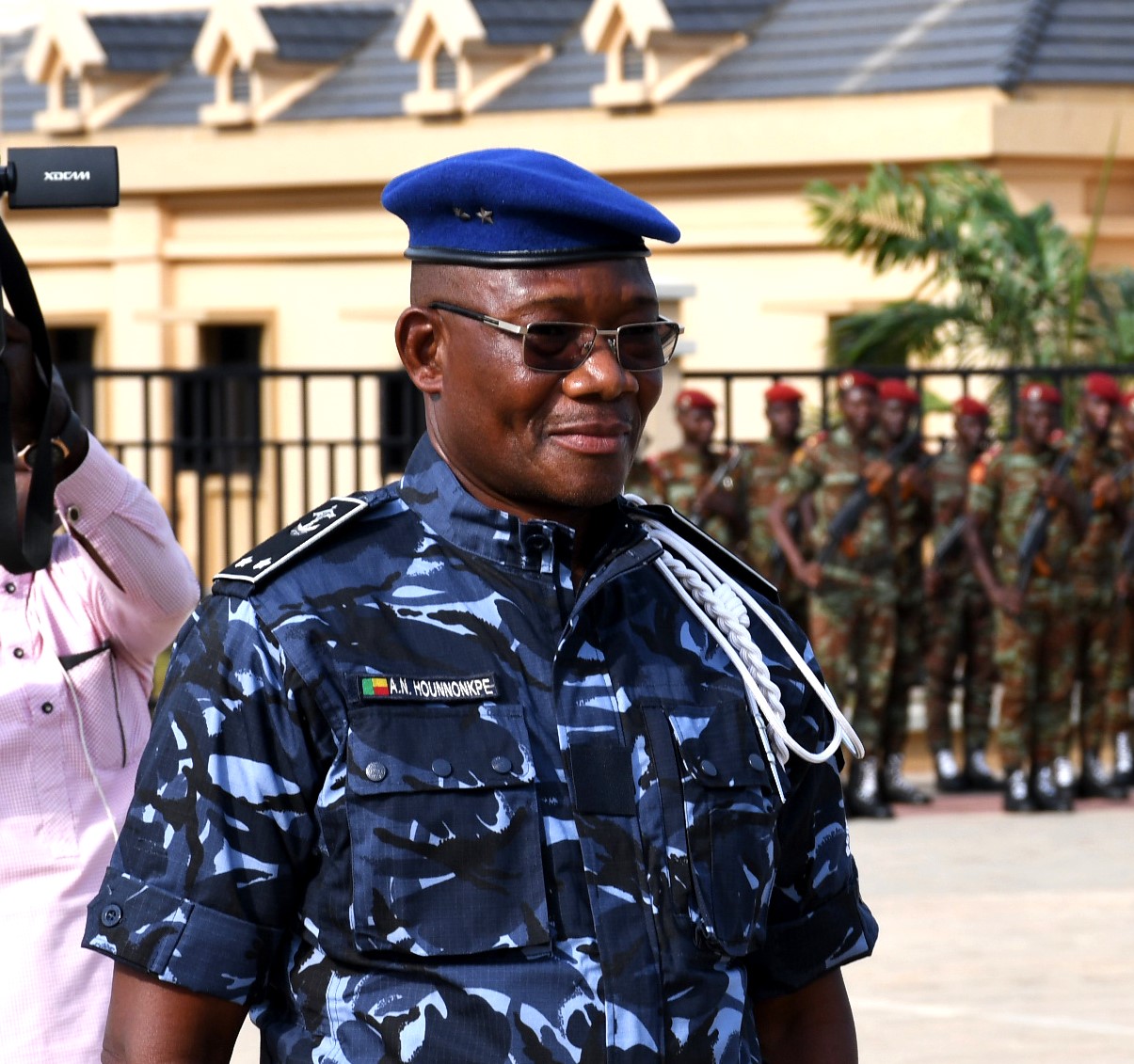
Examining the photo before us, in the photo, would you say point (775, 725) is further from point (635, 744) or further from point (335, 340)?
→ point (335, 340)

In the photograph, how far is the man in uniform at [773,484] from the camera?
11.3 m

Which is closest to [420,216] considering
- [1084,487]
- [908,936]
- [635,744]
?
[635,744]

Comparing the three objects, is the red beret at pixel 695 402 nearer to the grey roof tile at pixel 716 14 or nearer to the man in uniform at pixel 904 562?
the man in uniform at pixel 904 562

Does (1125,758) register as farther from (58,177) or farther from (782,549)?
(58,177)

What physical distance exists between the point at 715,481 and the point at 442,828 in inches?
371

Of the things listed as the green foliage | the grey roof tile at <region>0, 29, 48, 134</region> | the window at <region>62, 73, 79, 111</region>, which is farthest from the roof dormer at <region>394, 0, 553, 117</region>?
the green foliage

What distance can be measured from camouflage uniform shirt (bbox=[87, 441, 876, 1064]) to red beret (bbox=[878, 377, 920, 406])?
30.4ft

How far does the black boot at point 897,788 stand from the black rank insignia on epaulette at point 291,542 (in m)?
Answer: 9.20

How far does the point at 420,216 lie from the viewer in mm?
2203

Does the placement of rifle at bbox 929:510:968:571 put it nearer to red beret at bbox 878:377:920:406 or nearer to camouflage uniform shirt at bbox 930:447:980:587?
camouflage uniform shirt at bbox 930:447:980:587

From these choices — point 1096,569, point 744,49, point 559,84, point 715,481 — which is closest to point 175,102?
point 559,84

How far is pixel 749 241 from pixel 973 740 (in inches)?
324

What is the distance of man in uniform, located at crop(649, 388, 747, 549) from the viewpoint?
37.1 feet

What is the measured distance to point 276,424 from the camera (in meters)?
14.7
